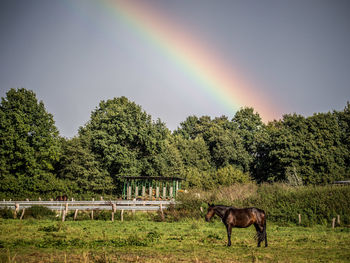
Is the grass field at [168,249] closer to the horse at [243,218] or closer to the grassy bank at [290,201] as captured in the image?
the horse at [243,218]

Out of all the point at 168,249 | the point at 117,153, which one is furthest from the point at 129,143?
the point at 168,249

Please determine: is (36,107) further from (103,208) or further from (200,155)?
(200,155)

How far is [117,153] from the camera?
4356cm

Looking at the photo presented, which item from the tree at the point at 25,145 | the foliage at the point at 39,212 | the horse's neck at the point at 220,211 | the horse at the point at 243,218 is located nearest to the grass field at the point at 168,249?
the horse at the point at 243,218

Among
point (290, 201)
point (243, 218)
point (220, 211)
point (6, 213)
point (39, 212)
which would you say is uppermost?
point (290, 201)

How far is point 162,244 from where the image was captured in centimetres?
1270

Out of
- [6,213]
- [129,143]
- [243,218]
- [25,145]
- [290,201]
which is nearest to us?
[243,218]

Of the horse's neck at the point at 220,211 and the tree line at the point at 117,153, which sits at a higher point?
the tree line at the point at 117,153

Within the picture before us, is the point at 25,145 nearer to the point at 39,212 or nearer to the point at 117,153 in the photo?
the point at 117,153

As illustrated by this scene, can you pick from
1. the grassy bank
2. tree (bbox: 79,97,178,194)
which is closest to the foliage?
the grassy bank

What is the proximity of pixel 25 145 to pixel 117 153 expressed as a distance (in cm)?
1167

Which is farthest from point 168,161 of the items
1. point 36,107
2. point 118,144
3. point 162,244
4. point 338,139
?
point 162,244

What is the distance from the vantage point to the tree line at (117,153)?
39.1 metres

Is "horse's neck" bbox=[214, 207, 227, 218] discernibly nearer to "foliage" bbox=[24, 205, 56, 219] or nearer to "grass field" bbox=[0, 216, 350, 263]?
"grass field" bbox=[0, 216, 350, 263]
